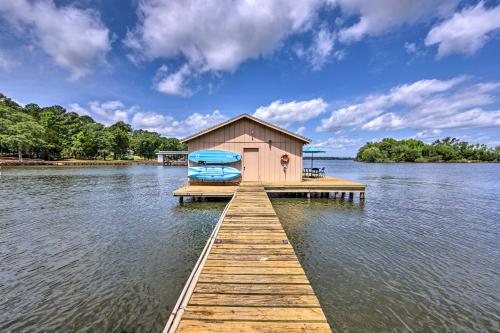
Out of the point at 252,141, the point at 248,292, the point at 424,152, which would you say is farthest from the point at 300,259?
the point at 424,152

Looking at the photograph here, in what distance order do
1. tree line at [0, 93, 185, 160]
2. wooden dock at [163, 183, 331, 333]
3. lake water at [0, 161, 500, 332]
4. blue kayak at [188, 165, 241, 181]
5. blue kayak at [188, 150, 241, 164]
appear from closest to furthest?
wooden dock at [163, 183, 331, 333] → lake water at [0, 161, 500, 332] → blue kayak at [188, 150, 241, 164] → blue kayak at [188, 165, 241, 181] → tree line at [0, 93, 185, 160]

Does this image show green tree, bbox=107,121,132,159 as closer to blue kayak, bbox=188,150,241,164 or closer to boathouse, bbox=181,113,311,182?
Answer: blue kayak, bbox=188,150,241,164

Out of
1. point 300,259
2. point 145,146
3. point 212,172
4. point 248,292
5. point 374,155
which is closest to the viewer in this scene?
point 248,292

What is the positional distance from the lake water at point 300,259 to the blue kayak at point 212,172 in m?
3.17

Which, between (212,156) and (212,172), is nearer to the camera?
(212,156)

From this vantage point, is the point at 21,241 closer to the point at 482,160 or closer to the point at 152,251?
the point at 152,251

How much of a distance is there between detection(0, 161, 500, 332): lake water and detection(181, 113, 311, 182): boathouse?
3984mm

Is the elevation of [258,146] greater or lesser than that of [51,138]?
lesser

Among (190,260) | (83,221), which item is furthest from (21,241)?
(190,260)

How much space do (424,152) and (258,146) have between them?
399 feet

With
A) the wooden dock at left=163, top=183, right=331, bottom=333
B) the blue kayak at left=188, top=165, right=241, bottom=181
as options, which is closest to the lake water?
the wooden dock at left=163, top=183, right=331, bottom=333

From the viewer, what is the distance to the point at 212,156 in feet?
45.8

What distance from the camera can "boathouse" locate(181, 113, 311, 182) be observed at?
14375mm

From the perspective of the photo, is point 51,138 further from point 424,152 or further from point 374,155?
point 424,152
